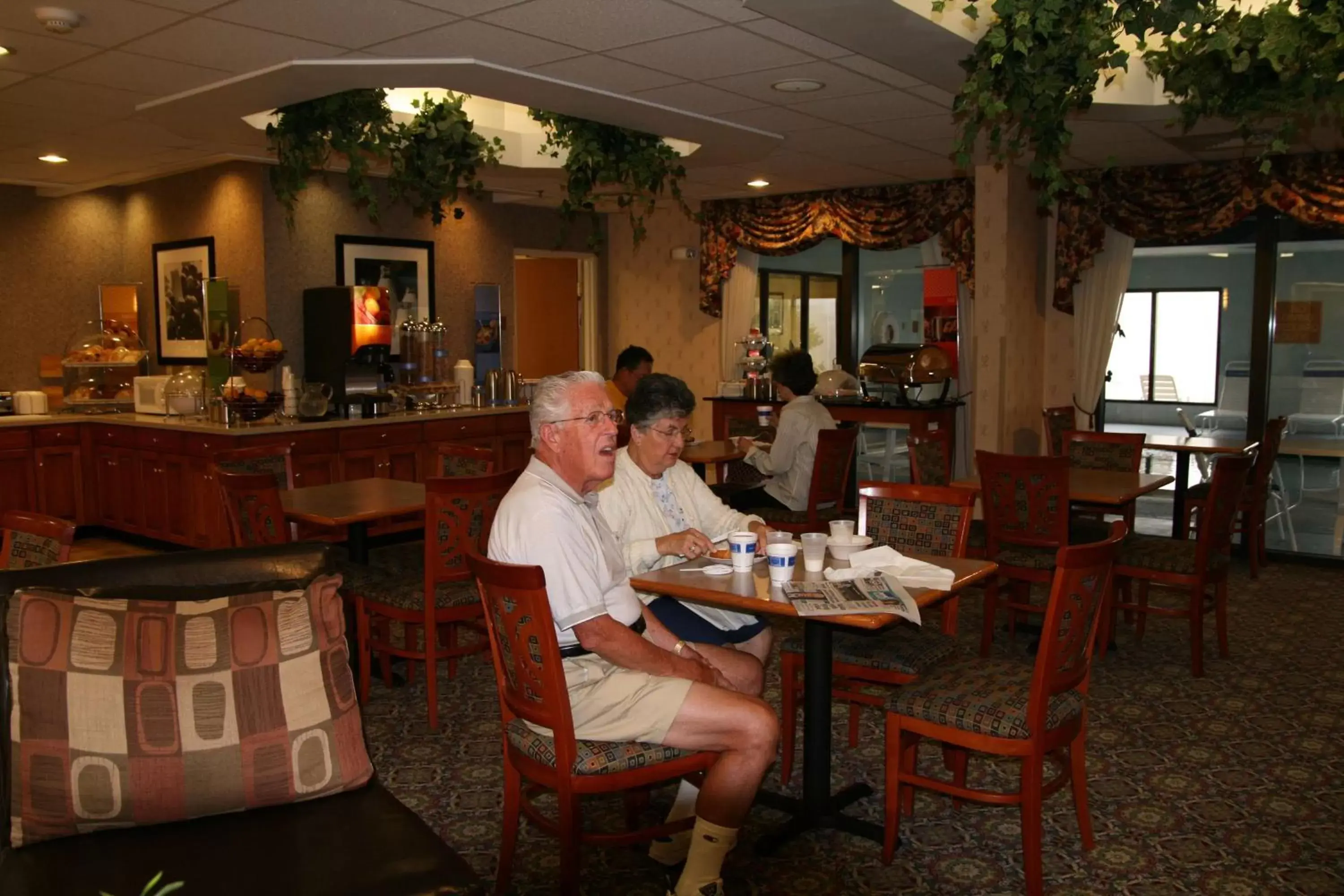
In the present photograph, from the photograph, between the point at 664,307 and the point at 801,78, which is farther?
the point at 664,307

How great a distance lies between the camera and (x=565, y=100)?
208 inches

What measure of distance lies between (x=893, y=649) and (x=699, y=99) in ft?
10.6

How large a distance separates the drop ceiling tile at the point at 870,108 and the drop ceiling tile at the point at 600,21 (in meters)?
1.51

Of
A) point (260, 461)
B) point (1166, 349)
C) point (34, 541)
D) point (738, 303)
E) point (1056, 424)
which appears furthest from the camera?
point (738, 303)

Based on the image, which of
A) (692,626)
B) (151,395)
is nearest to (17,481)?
(151,395)

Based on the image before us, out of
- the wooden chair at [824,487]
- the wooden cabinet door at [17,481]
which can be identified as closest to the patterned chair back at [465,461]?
the wooden chair at [824,487]

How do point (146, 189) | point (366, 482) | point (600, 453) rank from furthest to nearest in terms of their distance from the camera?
point (146, 189), point (366, 482), point (600, 453)

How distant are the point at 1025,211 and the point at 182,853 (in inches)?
288

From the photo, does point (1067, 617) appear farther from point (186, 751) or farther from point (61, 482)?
point (61, 482)

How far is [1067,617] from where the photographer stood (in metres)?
2.75

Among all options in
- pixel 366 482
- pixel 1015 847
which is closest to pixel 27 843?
pixel 1015 847

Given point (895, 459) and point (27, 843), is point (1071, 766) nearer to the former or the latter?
point (27, 843)

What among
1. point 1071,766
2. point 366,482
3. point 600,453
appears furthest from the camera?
point 366,482

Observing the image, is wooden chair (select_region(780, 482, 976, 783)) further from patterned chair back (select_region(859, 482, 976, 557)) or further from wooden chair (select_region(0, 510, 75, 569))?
wooden chair (select_region(0, 510, 75, 569))
